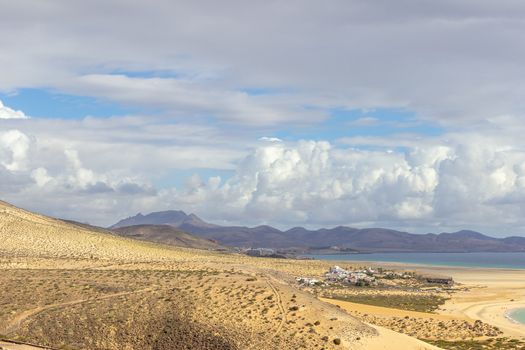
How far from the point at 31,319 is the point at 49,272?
684 inches

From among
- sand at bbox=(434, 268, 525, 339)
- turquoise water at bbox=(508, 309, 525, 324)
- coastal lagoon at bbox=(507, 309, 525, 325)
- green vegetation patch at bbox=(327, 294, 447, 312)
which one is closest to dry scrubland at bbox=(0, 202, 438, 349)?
sand at bbox=(434, 268, 525, 339)

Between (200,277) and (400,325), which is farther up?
(200,277)

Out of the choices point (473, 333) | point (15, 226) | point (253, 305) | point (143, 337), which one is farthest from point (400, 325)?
point (15, 226)

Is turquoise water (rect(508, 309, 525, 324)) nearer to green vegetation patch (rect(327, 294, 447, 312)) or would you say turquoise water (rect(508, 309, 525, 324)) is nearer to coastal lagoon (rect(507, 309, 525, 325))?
coastal lagoon (rect(507, 309, 525, 325))

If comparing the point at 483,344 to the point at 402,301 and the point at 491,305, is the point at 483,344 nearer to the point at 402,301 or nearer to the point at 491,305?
the point at 402,301

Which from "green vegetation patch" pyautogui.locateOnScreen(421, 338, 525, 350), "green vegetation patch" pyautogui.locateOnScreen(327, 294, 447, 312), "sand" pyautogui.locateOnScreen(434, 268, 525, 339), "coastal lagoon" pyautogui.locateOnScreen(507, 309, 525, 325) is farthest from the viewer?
"green vegetation patch" pyautogui.locateOnScreen(327, 294, 447, 312)

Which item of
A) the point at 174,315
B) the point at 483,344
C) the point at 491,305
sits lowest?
the point at 483,344

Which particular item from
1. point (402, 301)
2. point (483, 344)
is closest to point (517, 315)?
point (402, 301)

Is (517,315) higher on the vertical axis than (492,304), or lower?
lower

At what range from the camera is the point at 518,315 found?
83250 mm

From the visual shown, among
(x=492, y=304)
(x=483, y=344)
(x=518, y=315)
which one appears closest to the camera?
(x=483, y=344)

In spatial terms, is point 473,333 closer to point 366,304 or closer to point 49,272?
point 366,304

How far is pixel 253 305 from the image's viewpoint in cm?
4725

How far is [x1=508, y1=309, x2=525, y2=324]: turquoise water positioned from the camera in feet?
256
